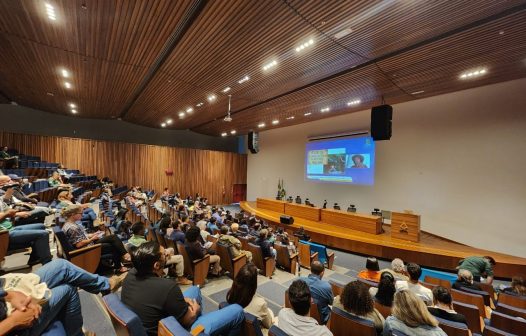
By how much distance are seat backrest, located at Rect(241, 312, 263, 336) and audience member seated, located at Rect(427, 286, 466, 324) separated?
174 centimetres

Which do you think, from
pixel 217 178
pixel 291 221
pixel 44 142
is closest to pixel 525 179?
pixel 291 221

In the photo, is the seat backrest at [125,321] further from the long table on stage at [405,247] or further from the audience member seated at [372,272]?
the long table on stage at [405,247]

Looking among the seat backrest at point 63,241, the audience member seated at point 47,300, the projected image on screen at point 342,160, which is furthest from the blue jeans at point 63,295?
the projected image on screen at point 342,160

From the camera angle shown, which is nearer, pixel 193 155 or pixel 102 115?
pixel 102 115

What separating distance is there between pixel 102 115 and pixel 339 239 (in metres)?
12.0

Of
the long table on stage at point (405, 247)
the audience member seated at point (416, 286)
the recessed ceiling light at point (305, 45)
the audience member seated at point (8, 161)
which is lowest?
the long table on stage at point (405, 247)

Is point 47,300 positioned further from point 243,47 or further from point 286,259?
point 243,47

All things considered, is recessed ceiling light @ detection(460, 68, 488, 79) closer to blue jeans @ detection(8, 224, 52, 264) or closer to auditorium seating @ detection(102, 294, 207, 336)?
auditorium seating @ detection(102, 294, 207, 336)

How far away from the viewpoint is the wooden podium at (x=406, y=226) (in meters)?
6.57

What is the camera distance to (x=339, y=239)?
7.03 meters

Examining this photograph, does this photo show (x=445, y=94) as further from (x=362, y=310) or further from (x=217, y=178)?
(x=217, y=178)

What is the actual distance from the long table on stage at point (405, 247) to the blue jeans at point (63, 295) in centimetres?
619

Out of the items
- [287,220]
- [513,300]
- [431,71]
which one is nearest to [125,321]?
[513,300]

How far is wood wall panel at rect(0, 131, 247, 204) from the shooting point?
1077cm
